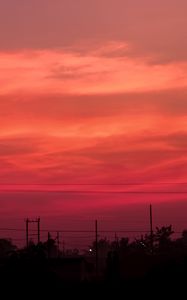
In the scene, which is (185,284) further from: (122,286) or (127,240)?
(127,240)

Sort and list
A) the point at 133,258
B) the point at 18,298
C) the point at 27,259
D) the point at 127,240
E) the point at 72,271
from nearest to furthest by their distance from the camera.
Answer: the point at 18,298
the point at 27,259
the point at 72,271
the point at 133,258
the point at 127,240

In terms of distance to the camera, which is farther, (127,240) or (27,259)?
(127,240)

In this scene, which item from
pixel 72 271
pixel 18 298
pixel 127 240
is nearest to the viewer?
pixel 18 298

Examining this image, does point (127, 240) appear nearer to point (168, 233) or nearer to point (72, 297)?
point (168, 233)

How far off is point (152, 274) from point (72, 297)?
578cm

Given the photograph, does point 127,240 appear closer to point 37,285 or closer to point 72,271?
point 72,271

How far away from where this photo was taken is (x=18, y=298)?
36.8 m

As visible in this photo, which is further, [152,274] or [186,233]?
[186,233]

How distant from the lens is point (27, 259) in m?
40.3

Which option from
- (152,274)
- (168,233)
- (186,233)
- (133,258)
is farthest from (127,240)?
(152,274)

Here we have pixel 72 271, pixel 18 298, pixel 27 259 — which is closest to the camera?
pixel 18 298

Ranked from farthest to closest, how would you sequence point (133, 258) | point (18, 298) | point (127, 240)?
point (127, 240) → point (133, 258) → point (18, 298)

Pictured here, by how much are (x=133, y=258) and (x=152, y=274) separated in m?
23.6

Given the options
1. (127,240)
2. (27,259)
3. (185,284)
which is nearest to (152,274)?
(185,284)
